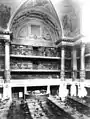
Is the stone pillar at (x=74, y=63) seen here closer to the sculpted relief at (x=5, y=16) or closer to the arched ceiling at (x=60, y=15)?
the arched ceiling at (x=60, y=15)

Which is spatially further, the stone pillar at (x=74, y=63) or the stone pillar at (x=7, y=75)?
the stone pillar at (x=74, y=63)

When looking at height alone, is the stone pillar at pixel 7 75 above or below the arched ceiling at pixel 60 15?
below

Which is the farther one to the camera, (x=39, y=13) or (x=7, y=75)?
(x=39, y=13)

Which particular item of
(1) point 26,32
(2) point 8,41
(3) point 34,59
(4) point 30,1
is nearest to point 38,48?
(3) point 34,59

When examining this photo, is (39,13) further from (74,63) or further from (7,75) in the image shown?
(7,75)

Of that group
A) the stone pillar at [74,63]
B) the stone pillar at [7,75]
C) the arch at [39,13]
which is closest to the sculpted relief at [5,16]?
the arch at [39,13]

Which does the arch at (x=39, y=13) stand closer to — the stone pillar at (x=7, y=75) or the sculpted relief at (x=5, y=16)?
the sculpted relief at (x=5, y=16)

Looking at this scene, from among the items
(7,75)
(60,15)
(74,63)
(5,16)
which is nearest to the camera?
(7,75)

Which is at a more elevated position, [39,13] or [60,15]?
[39,13]

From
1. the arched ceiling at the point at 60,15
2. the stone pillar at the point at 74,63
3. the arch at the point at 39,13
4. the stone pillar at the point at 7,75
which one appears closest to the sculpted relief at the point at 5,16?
the arched ceiling at the point at 60,15

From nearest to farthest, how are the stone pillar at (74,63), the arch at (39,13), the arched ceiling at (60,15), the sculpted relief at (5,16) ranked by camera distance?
1. the sculpted relief at (5,16)
2. the arched ceiling at (60,15)
3. the arch at (39,13)
4. the stone pillar at (74,63)

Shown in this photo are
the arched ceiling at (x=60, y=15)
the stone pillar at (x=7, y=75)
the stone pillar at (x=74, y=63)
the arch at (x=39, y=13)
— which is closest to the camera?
the stone pillar at (x=7, y=75)

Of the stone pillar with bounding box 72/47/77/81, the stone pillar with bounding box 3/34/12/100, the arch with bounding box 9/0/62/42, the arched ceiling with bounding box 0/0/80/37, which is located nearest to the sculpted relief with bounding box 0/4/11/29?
the arched ceiling with bounding box 0/0/80/37

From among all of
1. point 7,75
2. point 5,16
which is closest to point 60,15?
point 5,16
